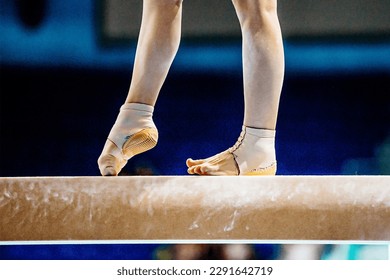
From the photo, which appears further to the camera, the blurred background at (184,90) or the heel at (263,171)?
the blurred background at (184,90)

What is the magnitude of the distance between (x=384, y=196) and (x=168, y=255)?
422mm

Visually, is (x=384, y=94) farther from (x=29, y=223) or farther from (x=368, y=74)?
(x=29, y=223)

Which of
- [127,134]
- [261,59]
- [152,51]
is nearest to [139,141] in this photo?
[127,134]

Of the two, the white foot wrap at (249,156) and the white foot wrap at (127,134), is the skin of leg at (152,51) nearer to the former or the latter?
the white foot wrap at (127,134)

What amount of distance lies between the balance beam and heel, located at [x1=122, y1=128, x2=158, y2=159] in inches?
6.3

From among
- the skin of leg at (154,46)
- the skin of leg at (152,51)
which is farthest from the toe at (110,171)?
the skin of leg at (154,46)

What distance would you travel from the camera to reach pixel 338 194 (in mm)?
900

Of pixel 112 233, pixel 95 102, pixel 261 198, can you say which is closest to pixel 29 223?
pixel 112 233

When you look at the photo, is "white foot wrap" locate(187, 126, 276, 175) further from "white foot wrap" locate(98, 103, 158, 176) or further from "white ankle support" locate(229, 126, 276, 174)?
"white foot wrap" locate(98, 103, 158, 176)

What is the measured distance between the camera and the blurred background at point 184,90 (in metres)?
1.25

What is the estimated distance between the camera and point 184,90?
4.34 feet

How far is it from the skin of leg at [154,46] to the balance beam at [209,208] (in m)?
0.22

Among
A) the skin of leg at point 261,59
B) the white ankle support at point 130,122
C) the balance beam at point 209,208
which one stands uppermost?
the skin of leg at point 261,59

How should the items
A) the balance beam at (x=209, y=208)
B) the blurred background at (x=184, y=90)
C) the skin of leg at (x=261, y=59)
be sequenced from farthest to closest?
1. the blurred background at (x=184, y=90)
2. the skin of leg at (x=261, y=59)
3. the balance beam at (x=209, y=208)
